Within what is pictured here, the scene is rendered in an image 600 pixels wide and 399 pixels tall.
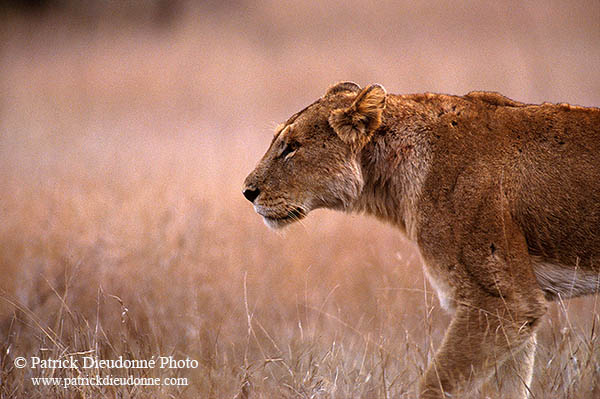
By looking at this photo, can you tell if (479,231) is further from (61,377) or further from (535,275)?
(61,377)

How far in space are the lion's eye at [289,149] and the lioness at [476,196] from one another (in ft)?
0.16

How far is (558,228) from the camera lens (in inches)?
160

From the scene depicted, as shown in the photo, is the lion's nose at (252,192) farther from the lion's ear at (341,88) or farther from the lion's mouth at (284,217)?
the lion's ear at (341,88)

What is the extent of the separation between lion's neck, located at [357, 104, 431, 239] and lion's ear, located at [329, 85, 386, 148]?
9cm

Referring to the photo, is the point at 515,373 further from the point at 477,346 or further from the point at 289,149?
the point at 289,149

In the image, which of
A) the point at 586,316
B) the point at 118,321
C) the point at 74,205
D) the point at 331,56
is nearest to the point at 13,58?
the point at 331,56

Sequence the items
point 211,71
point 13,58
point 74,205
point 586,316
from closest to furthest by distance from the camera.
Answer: point 586,316 → point 74,205 → point 211,71 → point 13,58

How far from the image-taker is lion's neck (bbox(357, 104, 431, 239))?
4.39 meters

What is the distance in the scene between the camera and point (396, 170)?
14.9ft

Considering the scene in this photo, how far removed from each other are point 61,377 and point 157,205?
19.9 ft

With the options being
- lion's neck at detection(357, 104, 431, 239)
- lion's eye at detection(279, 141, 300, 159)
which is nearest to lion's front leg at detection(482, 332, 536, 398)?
lion's neck at detection(357, 104, 431, 239)

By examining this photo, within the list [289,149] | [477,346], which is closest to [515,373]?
[477,346]

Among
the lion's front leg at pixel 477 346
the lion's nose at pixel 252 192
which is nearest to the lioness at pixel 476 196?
the lion's front leg at pixel 477 346

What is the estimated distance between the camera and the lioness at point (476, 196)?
3.95 metres
